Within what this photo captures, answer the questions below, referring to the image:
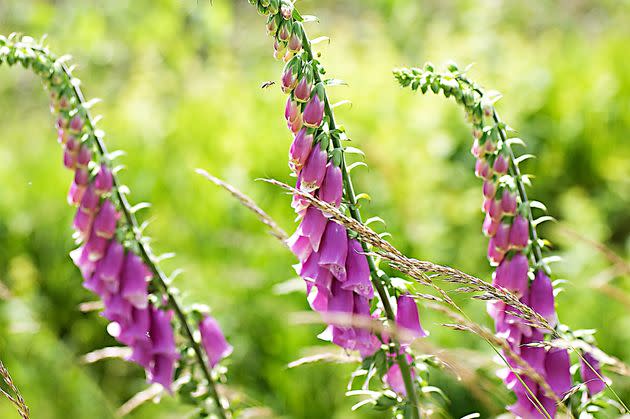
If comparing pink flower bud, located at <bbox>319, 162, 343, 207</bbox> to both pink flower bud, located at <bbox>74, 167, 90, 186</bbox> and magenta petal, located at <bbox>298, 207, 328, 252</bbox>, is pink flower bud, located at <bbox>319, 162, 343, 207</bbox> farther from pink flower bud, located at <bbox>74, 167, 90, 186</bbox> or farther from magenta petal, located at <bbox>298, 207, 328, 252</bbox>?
pink flower bud, located at <bbox>74, 167, 90, 186</bbox>

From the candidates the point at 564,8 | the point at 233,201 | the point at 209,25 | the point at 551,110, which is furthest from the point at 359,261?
the point at 564,8

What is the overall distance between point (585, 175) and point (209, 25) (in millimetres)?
3267

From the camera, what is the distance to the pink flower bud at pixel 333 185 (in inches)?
38.5

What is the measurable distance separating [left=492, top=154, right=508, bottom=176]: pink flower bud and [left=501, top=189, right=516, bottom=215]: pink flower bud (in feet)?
0.10

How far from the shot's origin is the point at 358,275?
3.29 ft

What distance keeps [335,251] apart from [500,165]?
24 cm

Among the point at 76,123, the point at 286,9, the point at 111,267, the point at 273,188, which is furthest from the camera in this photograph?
the point at 273,188

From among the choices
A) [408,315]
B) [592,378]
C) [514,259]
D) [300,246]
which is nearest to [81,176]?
[300,246]

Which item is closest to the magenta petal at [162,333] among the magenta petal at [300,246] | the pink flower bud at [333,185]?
the magenta petal at [300,246]

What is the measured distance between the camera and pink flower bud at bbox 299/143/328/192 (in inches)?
38.6

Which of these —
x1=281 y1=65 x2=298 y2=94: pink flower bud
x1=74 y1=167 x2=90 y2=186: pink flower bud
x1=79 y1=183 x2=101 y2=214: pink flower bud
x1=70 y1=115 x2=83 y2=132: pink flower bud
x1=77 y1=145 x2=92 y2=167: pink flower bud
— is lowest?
x1=79 y1=183 x2=101 y2=214: pink flower bud

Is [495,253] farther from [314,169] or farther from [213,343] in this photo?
[213,343]

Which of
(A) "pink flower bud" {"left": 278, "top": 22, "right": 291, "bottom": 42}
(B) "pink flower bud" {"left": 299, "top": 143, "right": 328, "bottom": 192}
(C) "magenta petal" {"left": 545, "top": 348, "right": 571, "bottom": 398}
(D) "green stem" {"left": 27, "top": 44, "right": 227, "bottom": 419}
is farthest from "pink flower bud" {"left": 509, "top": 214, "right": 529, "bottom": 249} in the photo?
(D) "green stem" {"left": 27, "top": 44, "right": 227, "bottom": 419}

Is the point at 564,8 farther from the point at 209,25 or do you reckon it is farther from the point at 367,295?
the point at 367,295
